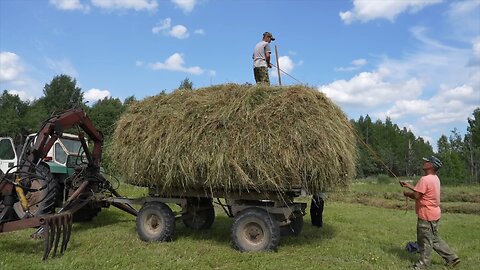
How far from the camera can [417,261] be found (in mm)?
8312

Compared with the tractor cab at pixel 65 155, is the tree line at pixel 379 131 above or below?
above

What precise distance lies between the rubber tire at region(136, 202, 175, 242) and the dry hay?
46 cm

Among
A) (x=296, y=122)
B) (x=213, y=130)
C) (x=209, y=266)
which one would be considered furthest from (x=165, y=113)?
(x=209, y=266)

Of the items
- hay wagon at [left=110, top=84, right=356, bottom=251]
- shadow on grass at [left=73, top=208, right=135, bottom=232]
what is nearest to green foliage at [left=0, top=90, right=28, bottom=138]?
shadow on grass at [left=73, top=208, right=135, bottom=232]

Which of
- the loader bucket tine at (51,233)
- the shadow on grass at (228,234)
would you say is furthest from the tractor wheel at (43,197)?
the shadow on grass at (228,234)

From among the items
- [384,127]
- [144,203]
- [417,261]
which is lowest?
[417,261]

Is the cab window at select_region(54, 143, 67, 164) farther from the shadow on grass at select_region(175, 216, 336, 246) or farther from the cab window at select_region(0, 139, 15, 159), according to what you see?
the shadow on grass at select_region(175, 216, 336, 246)

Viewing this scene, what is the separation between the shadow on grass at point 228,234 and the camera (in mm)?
9914

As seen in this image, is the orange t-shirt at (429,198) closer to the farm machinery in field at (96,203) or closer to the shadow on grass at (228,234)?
the farm machinery in field at (96,203)

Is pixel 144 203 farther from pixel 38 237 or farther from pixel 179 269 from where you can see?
pixel 179 269

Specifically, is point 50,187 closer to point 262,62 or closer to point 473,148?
point 262,62

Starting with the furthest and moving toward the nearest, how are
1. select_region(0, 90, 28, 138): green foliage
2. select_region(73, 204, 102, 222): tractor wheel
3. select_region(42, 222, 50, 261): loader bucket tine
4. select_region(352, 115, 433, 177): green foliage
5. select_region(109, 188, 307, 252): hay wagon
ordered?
select_region(352, 115, 433, 177): green foliage
select_region(0, 90, 28, 138): green foliage
select_region(73, 204, 102, 222): tractor wheel
select_region(109, 188, 307, 252): hay wagon
select_region(42, 222, 50, 261): loader bucket tine

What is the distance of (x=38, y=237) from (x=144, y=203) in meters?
2.18

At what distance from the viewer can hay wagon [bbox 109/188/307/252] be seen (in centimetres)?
853
